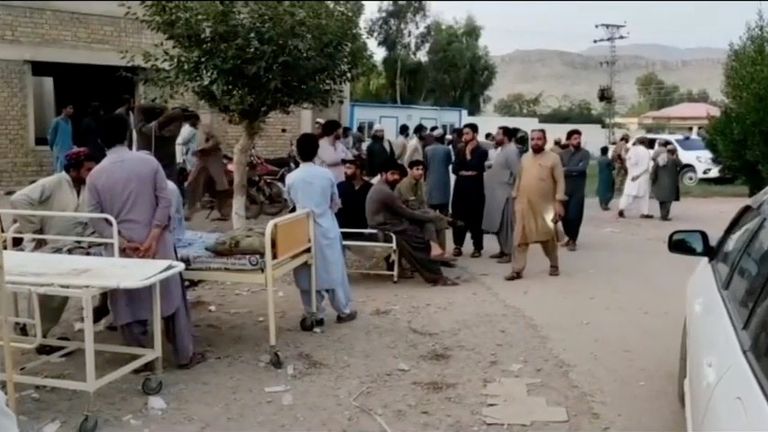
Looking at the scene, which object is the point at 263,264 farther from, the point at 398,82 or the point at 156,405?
the point at 398,82

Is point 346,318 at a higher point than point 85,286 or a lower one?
lower

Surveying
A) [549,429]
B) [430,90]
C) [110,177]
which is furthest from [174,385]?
[430,90]

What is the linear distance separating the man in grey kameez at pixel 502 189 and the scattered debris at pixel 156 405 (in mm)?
5418

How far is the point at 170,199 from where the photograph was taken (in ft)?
16.1

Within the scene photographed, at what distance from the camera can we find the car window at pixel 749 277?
286 centimetres

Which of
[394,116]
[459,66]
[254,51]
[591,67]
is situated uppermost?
[459,66]

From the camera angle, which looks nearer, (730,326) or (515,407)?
(730,326)

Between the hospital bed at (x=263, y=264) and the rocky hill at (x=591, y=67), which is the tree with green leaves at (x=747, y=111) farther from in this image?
the hospital bed at (x=263, y=264)

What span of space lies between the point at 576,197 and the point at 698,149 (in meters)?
15.6

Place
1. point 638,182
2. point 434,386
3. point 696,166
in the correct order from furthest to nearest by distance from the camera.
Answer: point 696,166 → point 638,182 → point 434,386

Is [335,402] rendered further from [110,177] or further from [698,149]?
[698,149]

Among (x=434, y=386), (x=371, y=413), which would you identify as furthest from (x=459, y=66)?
(x=371, y=413)

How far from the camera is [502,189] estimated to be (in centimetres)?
915

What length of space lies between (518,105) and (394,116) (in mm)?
35853
